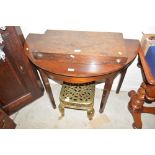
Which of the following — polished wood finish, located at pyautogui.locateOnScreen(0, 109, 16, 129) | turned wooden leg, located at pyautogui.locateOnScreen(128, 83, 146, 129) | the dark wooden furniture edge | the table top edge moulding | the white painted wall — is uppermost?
the white painted wall

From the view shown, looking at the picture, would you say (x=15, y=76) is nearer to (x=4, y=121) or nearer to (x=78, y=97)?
(x=4, y=121)

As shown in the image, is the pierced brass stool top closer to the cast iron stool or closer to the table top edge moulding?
the cast iron stool

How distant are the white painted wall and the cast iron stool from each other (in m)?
0.48

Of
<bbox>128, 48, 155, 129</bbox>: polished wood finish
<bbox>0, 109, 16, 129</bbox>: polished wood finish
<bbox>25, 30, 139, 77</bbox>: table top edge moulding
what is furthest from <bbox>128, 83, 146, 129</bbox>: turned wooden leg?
<bbox>0, 109, 16, 129</bbox>: polished wood finish

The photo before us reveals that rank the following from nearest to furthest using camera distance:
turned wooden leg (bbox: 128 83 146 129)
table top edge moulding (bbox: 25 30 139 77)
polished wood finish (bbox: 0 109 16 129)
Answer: table top edge moulding (bbox: 25 30 139 77) → polished wood finish (bbox: 0 109 16 129) → turned wooden leg (bbox: 128 83 146 129)

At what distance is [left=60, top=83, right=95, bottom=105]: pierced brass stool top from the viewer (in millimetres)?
1278

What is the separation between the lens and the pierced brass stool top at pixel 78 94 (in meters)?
1.28

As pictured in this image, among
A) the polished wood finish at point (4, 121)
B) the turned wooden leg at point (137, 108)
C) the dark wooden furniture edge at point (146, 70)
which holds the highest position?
the dark wooden furniture edge at point (146, 70)
